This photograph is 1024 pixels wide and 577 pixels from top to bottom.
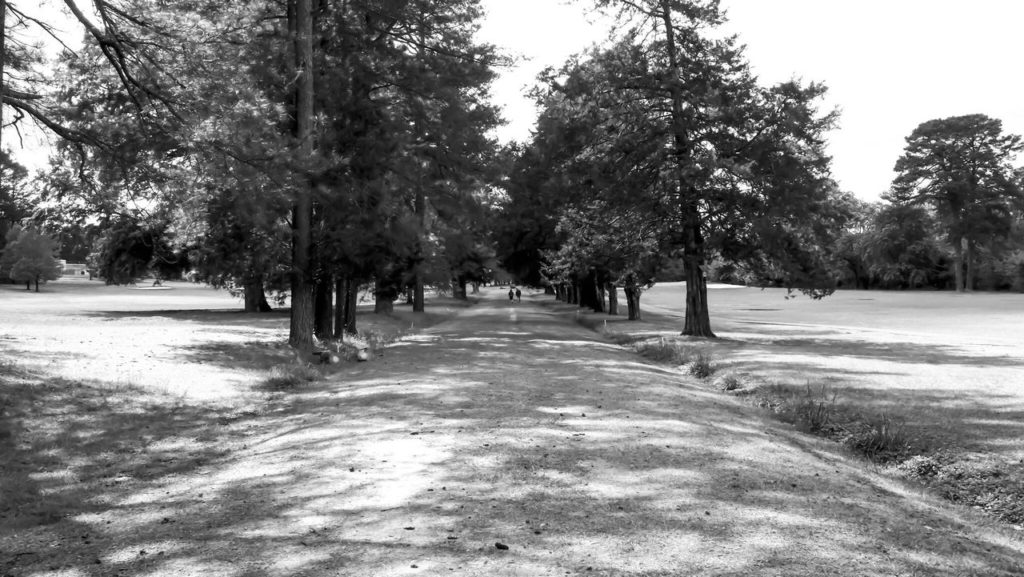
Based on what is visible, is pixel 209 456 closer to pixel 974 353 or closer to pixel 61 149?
Result: pixel 61 149

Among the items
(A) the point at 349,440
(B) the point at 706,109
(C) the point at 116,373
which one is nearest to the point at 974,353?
(B) the point at 706,109

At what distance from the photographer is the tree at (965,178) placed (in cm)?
7256

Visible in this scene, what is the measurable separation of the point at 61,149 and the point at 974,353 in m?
22.0

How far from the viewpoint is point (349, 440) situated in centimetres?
826

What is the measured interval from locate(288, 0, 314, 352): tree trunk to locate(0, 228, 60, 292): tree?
63412 millimetres

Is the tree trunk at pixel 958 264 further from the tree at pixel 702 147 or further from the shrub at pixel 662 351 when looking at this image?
the shrub at pixel 662 351

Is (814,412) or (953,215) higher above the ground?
(953,215)

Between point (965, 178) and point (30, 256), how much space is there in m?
90.1

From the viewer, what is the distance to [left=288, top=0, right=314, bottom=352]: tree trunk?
18.5m

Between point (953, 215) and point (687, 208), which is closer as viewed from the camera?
point (687, 208)

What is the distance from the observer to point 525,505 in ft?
18.4

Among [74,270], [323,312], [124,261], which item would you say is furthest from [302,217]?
[74,270]

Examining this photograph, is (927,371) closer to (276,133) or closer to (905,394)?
(905,394)

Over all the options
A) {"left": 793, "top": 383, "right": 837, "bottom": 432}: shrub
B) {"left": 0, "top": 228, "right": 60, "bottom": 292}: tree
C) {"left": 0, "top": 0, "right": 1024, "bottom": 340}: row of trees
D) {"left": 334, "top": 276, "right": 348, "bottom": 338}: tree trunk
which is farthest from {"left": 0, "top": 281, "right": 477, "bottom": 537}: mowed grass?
{"left": 0, "top": 228, "right": 60, "bottom": 292}: tree
